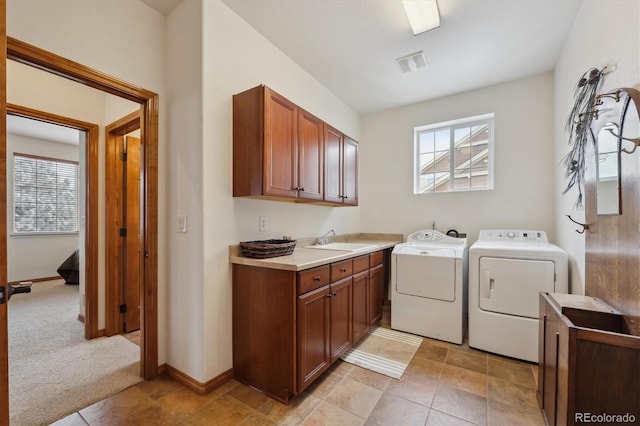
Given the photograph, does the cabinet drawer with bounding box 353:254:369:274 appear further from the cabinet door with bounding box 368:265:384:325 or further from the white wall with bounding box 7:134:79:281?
the white wall with bounding box 7:134:79:281

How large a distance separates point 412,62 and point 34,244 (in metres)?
7.04

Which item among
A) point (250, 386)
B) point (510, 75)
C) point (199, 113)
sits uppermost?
point (510, 75)

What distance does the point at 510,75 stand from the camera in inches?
111

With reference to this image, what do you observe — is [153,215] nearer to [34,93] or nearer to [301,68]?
[34,93]

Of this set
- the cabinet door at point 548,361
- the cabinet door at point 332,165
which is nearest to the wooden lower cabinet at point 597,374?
the cabinet door at point 548,361

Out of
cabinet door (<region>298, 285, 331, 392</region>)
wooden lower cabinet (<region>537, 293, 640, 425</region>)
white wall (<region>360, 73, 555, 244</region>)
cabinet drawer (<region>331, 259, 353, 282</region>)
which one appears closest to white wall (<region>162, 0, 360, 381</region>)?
cabinet door (<region>298, 285, 331, 392</region>)

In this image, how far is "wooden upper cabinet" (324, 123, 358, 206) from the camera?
260 centimetres

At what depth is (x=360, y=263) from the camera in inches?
97.7

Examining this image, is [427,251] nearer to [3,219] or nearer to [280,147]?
[280,147]

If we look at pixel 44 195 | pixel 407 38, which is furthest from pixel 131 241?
pixel 44 195

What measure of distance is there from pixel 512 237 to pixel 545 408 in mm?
1650

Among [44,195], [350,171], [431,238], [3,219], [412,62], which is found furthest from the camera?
[44,195]

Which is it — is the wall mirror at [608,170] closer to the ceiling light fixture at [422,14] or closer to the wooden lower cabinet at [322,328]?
the ceiling light fixture at [422,14]

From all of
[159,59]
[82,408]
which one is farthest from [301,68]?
[82,408]
